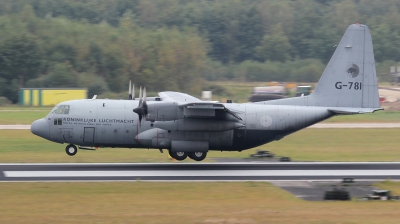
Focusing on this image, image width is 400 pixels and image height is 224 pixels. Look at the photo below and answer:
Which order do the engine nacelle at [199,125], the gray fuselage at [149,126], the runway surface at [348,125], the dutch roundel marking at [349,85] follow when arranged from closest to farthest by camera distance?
the engine nacelle at [199,125], the gray fuselage at [149,126], the dutch roundel marking at [349,85], the runway surface at [348,125]

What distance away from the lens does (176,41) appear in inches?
2832

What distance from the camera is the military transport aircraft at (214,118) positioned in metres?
23.6

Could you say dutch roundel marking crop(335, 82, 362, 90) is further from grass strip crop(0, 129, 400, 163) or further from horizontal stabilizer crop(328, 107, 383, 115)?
grass strip crop(0, 129, 400, 163)

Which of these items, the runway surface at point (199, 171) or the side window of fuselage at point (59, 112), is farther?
the side window of fuselage at point (59, 112)

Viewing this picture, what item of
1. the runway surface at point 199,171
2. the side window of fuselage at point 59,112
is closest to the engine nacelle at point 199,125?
the runway surface at point 199,171

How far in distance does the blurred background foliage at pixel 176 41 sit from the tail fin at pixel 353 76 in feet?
130

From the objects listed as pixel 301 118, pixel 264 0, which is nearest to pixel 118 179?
pixel 301 118

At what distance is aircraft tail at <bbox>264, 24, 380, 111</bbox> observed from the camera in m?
24.8

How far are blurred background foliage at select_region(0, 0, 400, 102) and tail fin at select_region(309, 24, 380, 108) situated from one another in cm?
3969

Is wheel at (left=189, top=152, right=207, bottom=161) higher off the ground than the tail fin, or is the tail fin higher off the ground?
the tail fin

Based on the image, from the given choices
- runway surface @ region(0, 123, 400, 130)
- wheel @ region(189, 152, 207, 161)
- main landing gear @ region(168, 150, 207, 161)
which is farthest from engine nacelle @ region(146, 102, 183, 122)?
runway surface @ region(0, 123, 400, 130)

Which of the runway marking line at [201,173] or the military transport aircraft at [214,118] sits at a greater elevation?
the military transport aircraft at [214,118]

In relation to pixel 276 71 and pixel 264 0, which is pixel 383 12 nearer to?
pixel 264 0

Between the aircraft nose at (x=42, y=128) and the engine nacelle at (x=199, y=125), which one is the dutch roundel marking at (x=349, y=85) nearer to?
the engine nacelle at (x=199, y=125)
